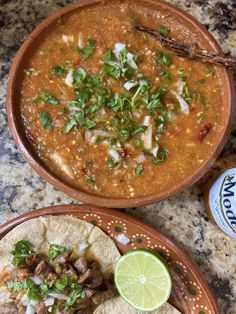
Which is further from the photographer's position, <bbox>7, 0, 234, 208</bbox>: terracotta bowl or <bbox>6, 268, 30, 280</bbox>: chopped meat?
<bbox>6, 268, 30, 280</bbox>: chopped meat

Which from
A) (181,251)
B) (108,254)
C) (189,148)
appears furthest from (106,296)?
(189,148)

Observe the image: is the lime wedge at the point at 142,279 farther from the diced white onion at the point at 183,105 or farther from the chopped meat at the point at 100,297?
the diced white onion at the point at 183,105

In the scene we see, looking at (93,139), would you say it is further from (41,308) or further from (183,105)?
(41,308)

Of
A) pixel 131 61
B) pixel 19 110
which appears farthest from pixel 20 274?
pixel 131 61

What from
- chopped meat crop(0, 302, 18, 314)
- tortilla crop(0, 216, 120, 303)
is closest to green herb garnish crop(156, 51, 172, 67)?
tortilla crop(0, 216, 120, 303)

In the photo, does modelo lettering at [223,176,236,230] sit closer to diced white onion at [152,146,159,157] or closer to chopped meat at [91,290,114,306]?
diced white onion at [152,146,159,157]

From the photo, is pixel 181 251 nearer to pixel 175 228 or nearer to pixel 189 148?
pixel 175 228
